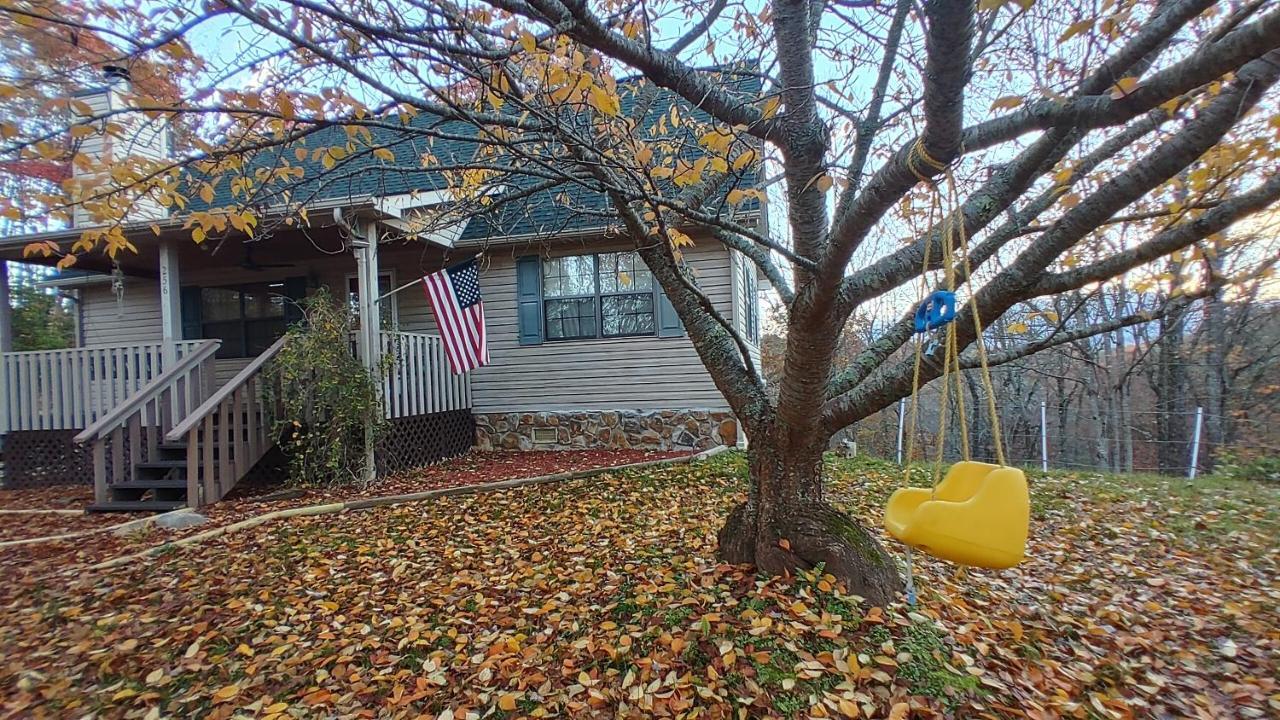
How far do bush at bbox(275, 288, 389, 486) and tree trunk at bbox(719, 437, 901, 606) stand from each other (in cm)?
509

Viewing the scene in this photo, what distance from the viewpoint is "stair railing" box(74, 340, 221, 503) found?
6176 mm

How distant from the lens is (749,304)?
10.5 m

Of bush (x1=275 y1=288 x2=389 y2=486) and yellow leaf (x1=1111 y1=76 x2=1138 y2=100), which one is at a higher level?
yellow leaf (x1=1111 y1=76 x2=1138 y2=100)

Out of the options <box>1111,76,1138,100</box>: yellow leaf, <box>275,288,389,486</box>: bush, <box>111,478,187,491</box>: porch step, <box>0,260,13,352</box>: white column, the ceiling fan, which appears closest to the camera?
<box>1111,76,1138,100</box>: yellow leaf

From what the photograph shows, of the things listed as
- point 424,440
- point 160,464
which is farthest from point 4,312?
point 424,440

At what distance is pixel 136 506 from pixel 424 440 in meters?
3.10

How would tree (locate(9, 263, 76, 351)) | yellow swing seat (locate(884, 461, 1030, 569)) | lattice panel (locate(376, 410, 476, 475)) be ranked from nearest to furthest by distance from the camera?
yellow swing seat (locate(884, 461, 1030, 569)) → lattice panel (locate(376, 410, 476, 475)) → tree (locate(9, 263, 76, 351))

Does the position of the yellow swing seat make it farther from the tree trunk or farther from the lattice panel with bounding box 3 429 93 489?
the lattice panel with bounding box 3 429 93 489

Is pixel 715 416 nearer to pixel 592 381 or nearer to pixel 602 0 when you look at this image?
pixel 592 381

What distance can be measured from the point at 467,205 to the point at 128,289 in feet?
32.8

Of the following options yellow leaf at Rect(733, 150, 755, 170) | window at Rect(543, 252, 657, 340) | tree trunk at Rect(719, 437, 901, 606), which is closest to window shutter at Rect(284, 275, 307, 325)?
window at Rect(543, 252, 657, 340)

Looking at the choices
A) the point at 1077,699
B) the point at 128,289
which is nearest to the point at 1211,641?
the point at 1077,699

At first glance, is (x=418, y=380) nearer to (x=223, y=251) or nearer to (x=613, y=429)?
(x=613, y=429)

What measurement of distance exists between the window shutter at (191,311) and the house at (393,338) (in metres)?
0.02
